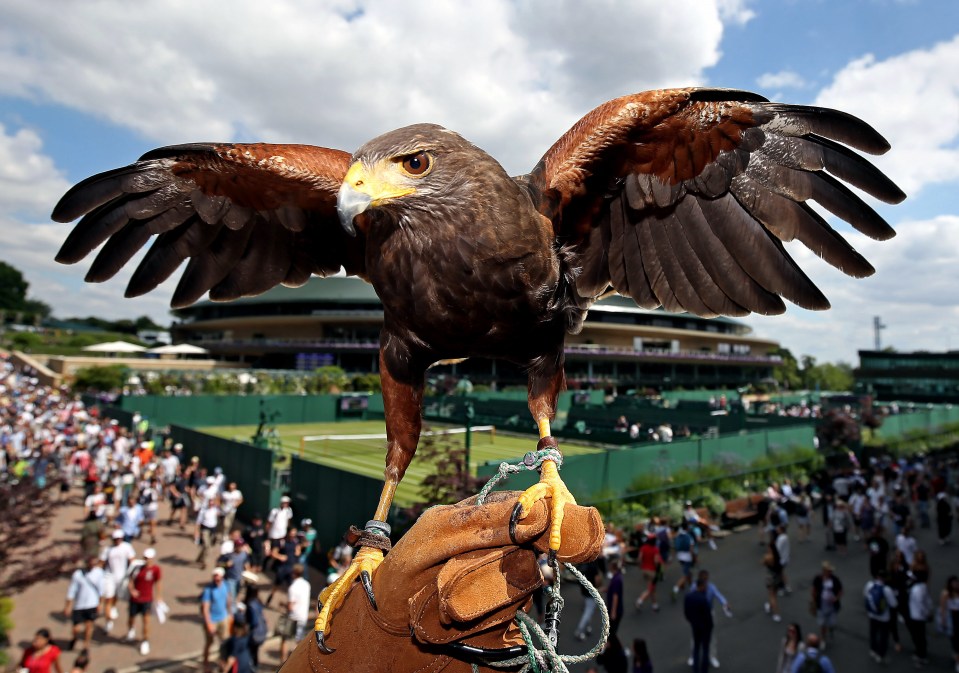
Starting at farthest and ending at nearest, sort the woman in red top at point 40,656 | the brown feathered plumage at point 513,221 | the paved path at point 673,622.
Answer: the paved path at point 673,622 → the woman in red top at point 40,656 → the brown feathered plumage at point 513,221

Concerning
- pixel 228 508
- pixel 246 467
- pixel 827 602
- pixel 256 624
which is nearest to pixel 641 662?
pixel 827 602

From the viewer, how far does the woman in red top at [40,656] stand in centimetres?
541

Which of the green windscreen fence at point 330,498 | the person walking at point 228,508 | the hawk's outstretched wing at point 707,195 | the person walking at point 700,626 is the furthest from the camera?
the person walking at point 228,508

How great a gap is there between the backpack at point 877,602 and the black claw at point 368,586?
772cm

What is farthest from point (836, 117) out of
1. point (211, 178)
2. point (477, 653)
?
point (211, 178)

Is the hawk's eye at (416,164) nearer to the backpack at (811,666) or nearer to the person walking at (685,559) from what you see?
the backpack at (811,666)

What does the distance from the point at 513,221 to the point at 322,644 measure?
5.43 ft

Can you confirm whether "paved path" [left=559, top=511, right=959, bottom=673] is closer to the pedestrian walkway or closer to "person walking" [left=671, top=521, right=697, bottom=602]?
"person walking" [left=671, top=521, right=697, bottom=602]

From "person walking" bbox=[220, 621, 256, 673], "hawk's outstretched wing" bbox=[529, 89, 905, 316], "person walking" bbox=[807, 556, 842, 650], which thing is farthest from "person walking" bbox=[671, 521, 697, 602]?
"hawk's outstretched wing" bbox=[529, 89, 905, 316]

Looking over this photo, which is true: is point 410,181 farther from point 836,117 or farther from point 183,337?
point 183,337

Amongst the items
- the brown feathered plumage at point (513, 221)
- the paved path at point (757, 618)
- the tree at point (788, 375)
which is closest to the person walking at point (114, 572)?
the paved path at point (757, 618)

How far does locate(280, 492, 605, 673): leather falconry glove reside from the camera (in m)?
1.75

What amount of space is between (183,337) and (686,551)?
70316 mm

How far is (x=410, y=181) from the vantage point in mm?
2049
